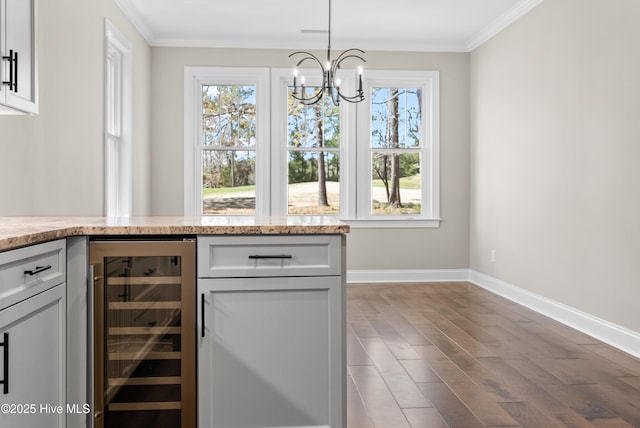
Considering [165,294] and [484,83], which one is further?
[484,83]

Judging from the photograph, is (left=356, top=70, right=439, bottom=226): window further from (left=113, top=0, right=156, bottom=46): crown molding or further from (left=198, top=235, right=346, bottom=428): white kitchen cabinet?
(left=198, top=235, right=346, bottom=428): white kitchen cabinet

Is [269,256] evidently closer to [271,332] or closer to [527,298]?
[271,332]

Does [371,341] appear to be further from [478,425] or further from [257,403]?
[257,403]

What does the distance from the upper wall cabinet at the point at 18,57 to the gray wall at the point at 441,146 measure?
3657 millimetres

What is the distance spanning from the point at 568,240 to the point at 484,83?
2335mm

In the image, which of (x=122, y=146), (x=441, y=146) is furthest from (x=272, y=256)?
(x=441, y=146)

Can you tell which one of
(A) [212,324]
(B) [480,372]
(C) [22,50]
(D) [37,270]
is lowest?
(B) [480,372]

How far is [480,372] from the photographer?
3.12m

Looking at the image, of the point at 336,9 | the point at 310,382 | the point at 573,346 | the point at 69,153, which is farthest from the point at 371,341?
the point at 336,9

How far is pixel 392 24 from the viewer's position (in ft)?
18.2

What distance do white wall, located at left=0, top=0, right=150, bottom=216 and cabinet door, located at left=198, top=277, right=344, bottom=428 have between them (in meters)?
1.49

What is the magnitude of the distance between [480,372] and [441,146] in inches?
144

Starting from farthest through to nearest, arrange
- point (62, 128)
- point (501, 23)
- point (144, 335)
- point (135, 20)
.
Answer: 1. point (501, 23)
2. point (135, 20)
3. point (62, 128)
4. point (144, 335)

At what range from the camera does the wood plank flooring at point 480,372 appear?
8.18ft
